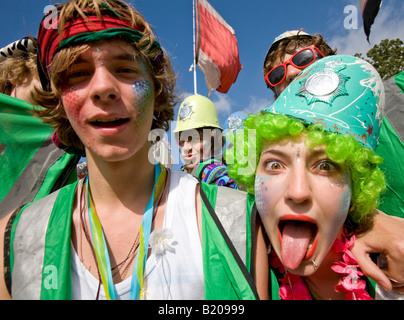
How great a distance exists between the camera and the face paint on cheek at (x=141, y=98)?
1501mm

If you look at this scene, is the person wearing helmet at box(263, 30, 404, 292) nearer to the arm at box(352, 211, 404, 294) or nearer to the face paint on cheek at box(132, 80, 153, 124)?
the arm at box(352, 211, 404, 294)

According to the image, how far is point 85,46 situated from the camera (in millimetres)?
1431

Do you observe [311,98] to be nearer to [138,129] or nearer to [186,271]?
[138,129]

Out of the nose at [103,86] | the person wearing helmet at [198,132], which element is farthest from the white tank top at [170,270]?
the person wearing helmet at [198,132]

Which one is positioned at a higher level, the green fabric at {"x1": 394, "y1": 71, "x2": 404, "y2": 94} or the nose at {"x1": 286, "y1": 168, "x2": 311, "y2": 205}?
the green fabric at {"x1": 394, "y1": 71, "x2": 404, "y2": 94}

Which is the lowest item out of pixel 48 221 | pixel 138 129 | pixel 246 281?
pixel 246 281

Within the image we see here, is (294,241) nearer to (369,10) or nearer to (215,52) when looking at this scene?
(369,10)

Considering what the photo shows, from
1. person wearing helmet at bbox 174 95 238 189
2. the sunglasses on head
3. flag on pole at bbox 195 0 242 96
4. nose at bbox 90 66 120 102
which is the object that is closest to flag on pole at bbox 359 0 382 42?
the sunglasses on head

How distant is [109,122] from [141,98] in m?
0.21

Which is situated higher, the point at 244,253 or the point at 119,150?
the point at 119,150

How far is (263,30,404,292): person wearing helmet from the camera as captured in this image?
1.45 metres

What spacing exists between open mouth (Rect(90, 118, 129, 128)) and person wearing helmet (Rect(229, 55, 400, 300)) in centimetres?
75

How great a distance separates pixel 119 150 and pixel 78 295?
2.31 ft
